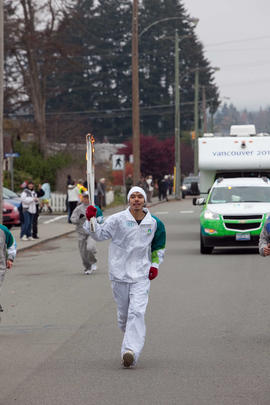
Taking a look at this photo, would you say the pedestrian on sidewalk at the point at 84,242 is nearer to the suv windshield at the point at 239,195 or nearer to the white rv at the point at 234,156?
the suv windshield at the point at 239,195

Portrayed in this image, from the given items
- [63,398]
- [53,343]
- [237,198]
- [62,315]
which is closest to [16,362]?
[53,343]

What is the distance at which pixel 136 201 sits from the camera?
9352 mm

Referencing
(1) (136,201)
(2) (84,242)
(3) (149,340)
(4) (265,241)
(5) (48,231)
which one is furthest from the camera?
(5) (48,231)

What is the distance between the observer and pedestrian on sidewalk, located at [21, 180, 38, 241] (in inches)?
1086

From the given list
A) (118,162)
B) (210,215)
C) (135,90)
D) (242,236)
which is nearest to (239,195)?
(210,215)

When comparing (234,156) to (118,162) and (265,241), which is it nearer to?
(118,162)

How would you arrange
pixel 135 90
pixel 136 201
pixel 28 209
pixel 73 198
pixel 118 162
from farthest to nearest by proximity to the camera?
pixel 135 90
pixel 118 162
pixel 73 198
pixel 28 209
pixel 136 201

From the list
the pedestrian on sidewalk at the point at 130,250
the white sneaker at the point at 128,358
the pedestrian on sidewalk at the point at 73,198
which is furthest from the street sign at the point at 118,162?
the white sneaker at the point at 128,358

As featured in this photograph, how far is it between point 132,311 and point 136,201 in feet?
3.37

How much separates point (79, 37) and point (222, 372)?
93526 millimetres

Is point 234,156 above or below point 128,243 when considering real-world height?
above

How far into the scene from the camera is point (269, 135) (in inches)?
1136

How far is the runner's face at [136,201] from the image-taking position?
30.7 feet

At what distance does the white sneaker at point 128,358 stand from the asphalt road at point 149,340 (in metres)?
0.11
